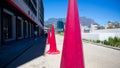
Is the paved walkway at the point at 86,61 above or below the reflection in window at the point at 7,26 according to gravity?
below

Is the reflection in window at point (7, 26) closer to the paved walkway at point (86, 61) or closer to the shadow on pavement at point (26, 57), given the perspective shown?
the shadow on pavement at point (26, 57)

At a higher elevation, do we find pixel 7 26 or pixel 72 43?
pixel 7 26

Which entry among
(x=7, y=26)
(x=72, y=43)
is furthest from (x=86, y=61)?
(x=7, y=26)

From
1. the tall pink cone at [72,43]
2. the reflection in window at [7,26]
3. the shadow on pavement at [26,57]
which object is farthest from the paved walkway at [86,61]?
the reflection in window at [7,26]

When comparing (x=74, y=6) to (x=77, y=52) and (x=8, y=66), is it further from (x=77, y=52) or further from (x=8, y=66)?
(x=8, y=66)

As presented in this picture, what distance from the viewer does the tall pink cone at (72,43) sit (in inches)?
193

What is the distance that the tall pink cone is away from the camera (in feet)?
16.1

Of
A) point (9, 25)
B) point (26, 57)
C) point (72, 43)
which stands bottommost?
point (26, 57)

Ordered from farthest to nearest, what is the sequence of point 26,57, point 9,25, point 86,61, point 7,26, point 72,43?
point 9,25, point 7,26, point 26,57, point 86,61, point 72,43

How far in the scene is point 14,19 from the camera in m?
23.1

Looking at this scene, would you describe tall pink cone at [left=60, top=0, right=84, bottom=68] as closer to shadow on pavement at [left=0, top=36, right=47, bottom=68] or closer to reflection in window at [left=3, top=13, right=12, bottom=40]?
shadow on pavement at [left=0, top=36, right=47, bottom=68]

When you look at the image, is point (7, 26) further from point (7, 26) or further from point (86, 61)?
point (86, 61)

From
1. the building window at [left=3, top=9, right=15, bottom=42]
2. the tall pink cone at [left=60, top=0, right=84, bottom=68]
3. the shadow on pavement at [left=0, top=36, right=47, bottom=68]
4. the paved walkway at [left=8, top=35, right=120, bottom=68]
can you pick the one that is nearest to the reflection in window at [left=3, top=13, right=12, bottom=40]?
the building window at [left=3, top=9, right=15, bottom=42]

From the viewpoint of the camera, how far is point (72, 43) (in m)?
4.99
